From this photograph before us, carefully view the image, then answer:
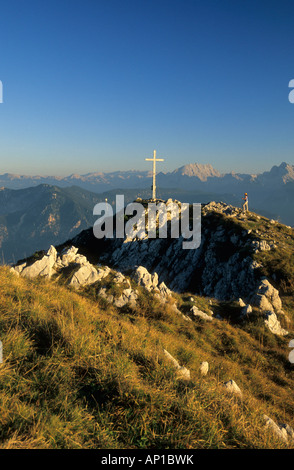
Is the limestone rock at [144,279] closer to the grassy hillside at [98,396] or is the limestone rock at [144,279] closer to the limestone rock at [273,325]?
the limestone rock at [273,325]

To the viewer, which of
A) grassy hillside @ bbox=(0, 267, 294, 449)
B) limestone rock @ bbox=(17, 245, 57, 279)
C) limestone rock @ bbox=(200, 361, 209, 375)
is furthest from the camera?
limestone rock @ bbox=(17, 245, 57, 279)

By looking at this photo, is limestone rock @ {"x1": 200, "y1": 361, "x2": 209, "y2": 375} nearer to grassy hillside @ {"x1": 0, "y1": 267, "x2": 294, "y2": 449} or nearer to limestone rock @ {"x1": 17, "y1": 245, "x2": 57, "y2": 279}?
grassy hillside @ {"x1": 0, "y1": 267, "x2": 294, "y2": 449}

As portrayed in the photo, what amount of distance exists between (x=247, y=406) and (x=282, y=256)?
24210mm

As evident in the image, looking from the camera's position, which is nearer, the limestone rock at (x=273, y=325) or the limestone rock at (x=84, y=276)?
the limestone rock at (x=84, y=276)

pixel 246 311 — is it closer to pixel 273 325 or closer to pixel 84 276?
pixel 273 325

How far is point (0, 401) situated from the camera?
337 cm

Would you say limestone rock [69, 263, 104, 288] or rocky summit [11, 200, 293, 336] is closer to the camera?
limestone rock [69, 263, 104, 288]

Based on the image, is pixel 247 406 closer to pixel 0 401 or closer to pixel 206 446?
pixel 206 446

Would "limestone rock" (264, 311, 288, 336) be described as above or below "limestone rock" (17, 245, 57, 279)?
below

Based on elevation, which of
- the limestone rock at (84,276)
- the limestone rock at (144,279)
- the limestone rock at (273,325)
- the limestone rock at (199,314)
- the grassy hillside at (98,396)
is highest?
the grassy hillside at (98,396)

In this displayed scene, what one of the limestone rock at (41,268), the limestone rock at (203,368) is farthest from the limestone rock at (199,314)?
the limestone rock at (41,268)

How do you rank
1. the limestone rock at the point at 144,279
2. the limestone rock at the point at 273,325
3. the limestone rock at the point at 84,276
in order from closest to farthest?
the limestone rock at the point at 84,276
the limestone rock at the point at 273,325
the limestone rock at the point at 144,279

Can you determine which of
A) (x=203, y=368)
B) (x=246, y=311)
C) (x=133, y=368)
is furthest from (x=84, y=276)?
(x=246, y=311)

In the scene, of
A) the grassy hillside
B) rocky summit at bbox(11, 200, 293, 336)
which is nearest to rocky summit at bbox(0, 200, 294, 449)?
the grassy hillside
